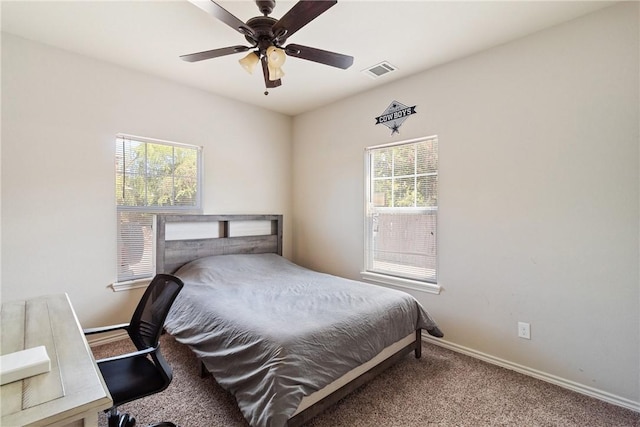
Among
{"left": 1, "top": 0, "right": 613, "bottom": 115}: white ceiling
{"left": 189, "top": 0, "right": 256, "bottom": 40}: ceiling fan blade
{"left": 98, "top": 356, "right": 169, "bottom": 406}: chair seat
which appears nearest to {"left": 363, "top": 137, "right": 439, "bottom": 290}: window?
{"left": 1, "top": 0, "right": 613, "bottom": 115}: white ceiling

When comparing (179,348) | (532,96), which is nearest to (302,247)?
(179,348)

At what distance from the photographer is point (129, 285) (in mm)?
2896

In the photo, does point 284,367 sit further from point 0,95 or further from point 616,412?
point 0,95

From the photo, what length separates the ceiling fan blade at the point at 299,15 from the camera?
1.44 meters

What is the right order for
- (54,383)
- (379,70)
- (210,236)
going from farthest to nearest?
(210,236) < (379,70) < (54,383)

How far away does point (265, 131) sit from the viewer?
4.01m

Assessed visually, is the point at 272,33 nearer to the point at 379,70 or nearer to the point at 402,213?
the point at 379,70

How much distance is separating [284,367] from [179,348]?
163 centimetres

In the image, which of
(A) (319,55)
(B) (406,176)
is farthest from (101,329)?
(B) (406,176)

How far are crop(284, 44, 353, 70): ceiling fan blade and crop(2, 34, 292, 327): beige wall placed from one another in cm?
189

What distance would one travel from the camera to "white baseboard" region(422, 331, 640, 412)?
194 centimetres

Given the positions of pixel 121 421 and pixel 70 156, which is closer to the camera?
pixel 121 421

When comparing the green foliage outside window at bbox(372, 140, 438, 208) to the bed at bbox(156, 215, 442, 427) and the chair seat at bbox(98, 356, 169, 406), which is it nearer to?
the bed at bbox(156, 215, 442, 427)

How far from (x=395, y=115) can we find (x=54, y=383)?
313 cm
